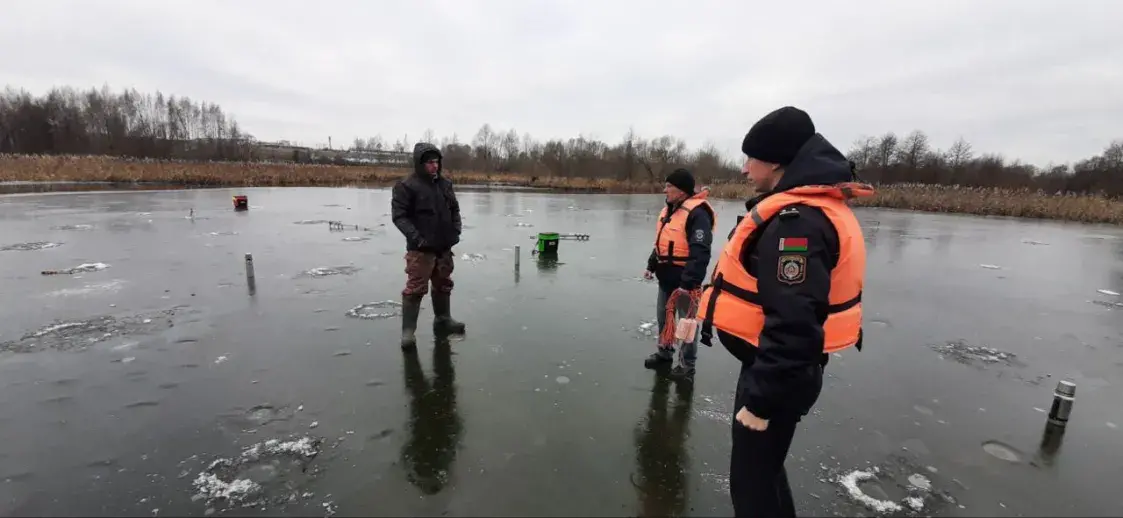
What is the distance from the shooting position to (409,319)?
560cm

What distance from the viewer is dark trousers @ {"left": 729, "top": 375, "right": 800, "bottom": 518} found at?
221 cm

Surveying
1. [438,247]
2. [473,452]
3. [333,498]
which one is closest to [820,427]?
[473,452]

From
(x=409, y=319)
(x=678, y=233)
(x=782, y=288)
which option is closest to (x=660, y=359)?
(x=678, y=233)

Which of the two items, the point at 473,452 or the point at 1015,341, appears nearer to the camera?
the point at 473,452

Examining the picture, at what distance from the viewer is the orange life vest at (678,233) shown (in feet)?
15.2

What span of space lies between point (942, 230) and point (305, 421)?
2507 cm

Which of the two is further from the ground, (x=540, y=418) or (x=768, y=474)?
(x=768, y=474)

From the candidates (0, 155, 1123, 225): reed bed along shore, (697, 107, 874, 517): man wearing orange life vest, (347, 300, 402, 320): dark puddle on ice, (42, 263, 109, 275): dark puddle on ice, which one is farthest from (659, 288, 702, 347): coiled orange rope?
(0, 155, 1123, 225): reed bed along shore

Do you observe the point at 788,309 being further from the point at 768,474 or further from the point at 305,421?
the point at 305,421

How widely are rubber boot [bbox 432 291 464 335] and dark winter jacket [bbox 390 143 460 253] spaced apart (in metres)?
0.76

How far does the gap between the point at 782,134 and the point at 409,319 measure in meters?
4.56

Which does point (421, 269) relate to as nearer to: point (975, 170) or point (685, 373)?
point (685, 373)

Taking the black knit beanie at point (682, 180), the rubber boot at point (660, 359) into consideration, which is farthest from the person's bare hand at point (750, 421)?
the rubber boot at point (660, 359)

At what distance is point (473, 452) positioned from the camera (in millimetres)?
3629
